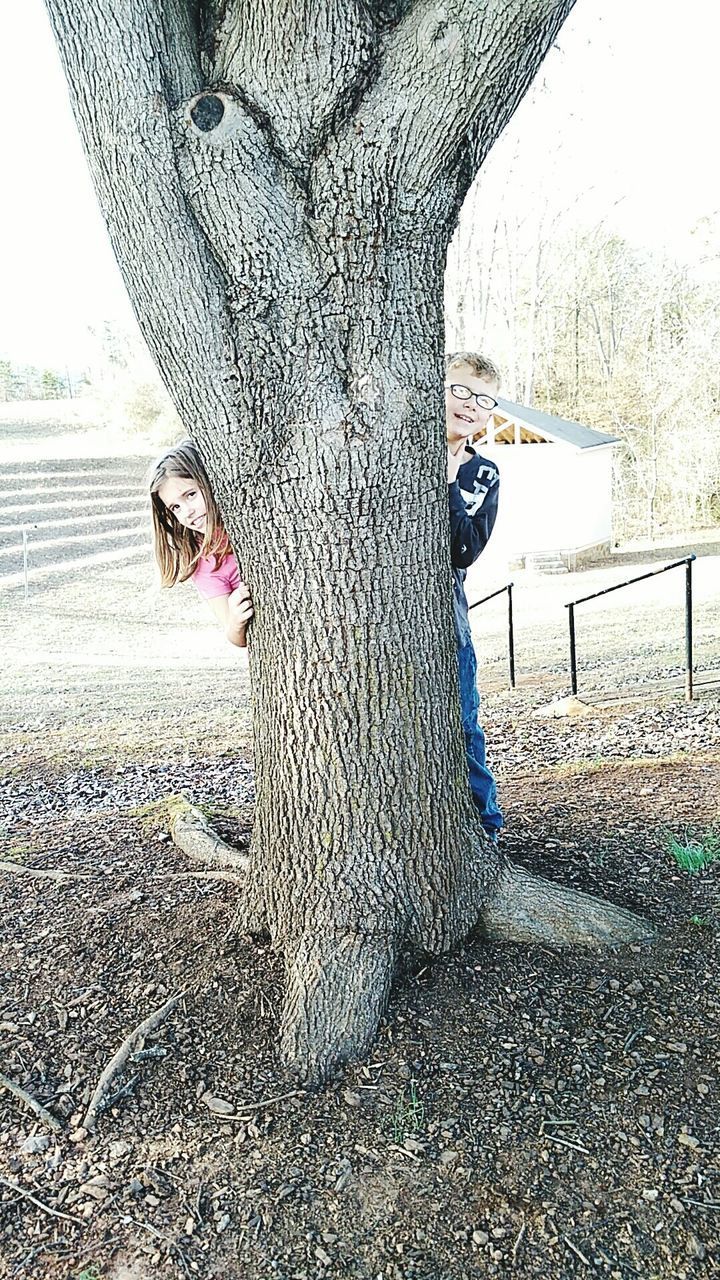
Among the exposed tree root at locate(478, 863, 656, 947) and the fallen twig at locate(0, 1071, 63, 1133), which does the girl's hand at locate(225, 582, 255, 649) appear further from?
the fallen twig at locate(0, 1071, 63, 1133)

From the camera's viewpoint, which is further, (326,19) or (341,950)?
(341,950)

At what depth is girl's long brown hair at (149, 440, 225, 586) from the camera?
270cm

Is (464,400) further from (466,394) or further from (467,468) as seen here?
(467,468)

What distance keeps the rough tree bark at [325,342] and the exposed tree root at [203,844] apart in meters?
0.60

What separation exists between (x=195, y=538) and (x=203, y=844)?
1.03m

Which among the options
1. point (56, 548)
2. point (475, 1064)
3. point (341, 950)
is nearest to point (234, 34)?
point (341, 950)

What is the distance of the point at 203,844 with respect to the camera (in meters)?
3.27

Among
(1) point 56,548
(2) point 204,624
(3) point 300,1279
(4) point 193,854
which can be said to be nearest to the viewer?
(3) point 300,1279

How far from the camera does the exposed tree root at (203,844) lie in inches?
123

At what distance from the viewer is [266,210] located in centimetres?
223

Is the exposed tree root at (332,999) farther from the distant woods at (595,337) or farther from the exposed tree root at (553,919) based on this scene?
Result: the distant woods at (595,337)

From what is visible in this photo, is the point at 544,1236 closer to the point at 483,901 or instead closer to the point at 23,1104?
the point at 483,901

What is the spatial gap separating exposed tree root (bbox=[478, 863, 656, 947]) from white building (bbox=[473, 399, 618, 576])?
1675 centimetres

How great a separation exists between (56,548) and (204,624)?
5053 mm
